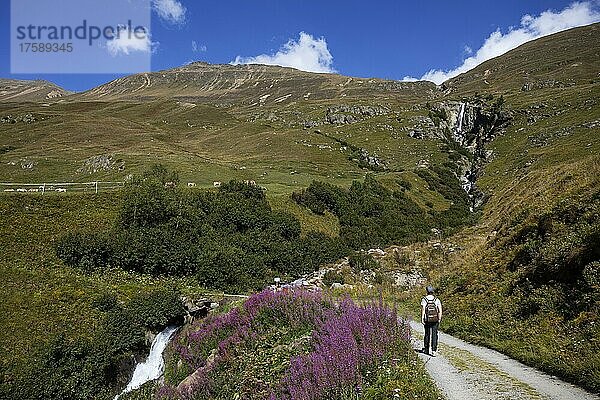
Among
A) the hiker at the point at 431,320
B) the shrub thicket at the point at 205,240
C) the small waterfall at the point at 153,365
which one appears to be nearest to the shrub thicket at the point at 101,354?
the small waterfall at the point at 153,365

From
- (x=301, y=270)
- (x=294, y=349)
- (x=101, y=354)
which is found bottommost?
(x=101, y=354)

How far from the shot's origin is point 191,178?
66.4 meters

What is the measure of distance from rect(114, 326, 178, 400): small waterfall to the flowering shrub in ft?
24.9

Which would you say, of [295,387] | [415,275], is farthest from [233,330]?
[415,275]

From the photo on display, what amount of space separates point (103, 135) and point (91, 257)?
101 m

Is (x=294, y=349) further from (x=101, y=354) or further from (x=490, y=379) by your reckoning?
(x=101, y=354)

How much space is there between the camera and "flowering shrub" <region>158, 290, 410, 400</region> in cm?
882

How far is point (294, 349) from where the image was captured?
11.6 meters

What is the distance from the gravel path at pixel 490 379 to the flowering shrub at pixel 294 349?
4.23 ft

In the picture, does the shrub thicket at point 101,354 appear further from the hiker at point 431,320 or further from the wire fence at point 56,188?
the wire fence at point 56,188

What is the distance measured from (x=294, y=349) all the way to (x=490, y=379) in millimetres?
4933

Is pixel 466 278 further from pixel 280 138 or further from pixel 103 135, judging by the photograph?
pixel 103 135

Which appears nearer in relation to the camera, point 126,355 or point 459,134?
point 126,355

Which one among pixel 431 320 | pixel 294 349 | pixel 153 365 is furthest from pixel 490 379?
pixel 153 365
